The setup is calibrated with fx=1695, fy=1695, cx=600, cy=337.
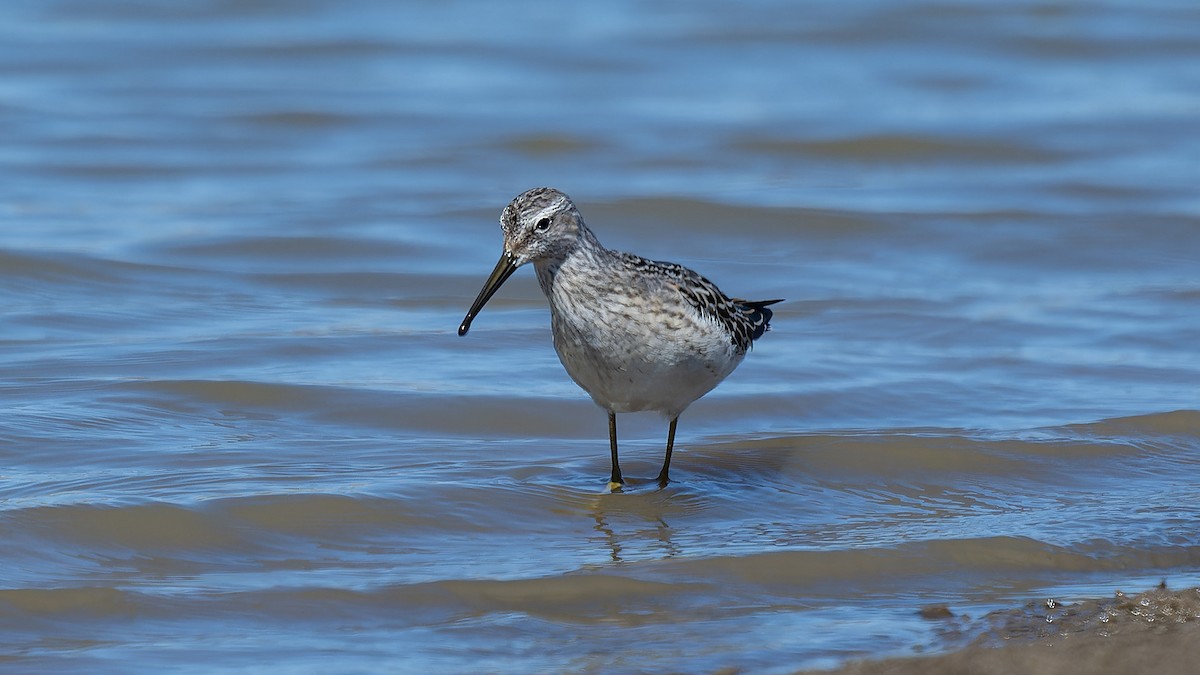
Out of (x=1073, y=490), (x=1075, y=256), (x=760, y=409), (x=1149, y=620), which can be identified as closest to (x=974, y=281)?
(x=1075, y=256)

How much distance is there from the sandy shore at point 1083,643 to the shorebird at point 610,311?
2.01m

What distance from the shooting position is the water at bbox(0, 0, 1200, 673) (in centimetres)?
639

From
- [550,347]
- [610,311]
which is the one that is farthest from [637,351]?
[550,347]

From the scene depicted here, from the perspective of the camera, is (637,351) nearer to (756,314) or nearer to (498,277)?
(498,277)

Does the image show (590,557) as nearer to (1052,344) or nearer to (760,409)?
(760,409)

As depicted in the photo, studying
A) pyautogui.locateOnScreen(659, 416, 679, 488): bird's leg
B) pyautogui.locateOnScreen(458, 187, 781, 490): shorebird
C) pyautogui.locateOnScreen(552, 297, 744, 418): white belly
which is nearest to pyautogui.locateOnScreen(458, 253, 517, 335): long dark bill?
pyautogui.locateOnScreen(458, 187, 781, 490): shorebird

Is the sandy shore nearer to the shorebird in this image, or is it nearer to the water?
the water

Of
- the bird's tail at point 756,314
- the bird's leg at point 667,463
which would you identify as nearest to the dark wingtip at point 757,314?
the bird's tail at point 756,314

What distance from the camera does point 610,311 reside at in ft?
23.7

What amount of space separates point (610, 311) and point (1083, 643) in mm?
2574

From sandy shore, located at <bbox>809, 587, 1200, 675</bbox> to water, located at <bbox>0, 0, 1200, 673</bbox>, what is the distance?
0.80 feet

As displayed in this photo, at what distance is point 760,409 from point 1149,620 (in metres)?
3.83

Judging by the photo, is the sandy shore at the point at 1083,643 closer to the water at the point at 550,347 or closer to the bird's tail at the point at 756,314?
the water at the point at 550,347

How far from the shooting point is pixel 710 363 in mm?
7566
